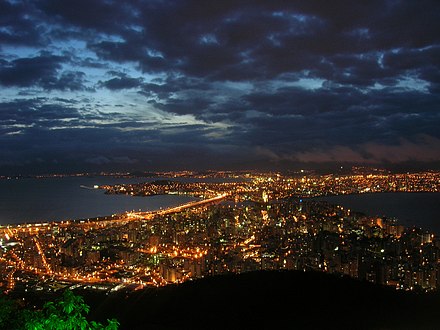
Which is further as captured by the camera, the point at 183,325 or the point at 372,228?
the point at 372,228

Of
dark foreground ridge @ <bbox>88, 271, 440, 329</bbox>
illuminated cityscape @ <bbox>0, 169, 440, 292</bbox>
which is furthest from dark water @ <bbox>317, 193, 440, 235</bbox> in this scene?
dark foreground ridge @ <bbox>88, 271, 440, 329</bbox>

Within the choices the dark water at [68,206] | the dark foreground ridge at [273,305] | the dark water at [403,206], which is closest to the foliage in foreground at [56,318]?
the dark foreground ridge at [273,305]

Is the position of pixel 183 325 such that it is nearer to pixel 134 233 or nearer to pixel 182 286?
pixel 182 286

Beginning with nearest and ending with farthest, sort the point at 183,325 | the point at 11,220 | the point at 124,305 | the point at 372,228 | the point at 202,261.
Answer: the point at 183,325 → the point at 124,305 → the point at 202,261 → the point at 372,228 → the point at 11,220

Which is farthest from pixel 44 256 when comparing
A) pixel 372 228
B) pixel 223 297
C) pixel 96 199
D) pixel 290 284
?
pixel 96 199

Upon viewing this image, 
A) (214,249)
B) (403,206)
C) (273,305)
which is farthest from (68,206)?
(273,305)

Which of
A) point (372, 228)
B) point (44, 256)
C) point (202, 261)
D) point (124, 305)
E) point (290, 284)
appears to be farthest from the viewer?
point (372, 228)
